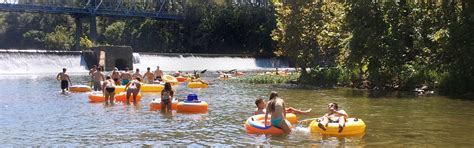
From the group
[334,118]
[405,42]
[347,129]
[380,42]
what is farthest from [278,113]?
[405,42]

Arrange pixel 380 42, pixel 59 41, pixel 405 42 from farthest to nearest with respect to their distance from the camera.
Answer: pixel 59 41 < pixel 405 42 < pixel 380 42

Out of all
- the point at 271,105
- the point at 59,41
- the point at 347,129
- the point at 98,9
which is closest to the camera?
the point at 271,105

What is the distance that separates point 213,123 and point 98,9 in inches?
2865

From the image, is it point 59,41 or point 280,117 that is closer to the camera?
point 280,117

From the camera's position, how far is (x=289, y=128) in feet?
44.0

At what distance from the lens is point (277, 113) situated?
43.1ft

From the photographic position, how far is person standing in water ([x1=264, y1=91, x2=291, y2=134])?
13.0 metres

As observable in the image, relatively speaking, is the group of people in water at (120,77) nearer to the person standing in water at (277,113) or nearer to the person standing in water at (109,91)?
the person standing in water at (109,91)

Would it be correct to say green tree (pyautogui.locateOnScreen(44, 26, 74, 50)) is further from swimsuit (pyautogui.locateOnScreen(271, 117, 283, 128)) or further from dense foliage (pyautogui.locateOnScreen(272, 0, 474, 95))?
swimsuit (pyautogui.locateOnScreen(271, 117, 283, 128))

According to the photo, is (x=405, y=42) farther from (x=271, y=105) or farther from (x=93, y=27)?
(x=93, y=27)

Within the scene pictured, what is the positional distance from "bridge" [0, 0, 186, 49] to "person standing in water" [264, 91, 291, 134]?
6678 cm

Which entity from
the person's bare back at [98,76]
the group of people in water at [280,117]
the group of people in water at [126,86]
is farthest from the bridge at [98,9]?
the group of people in water at [280,117]

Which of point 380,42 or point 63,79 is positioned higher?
point 380,42

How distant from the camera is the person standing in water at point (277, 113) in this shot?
512 inches
